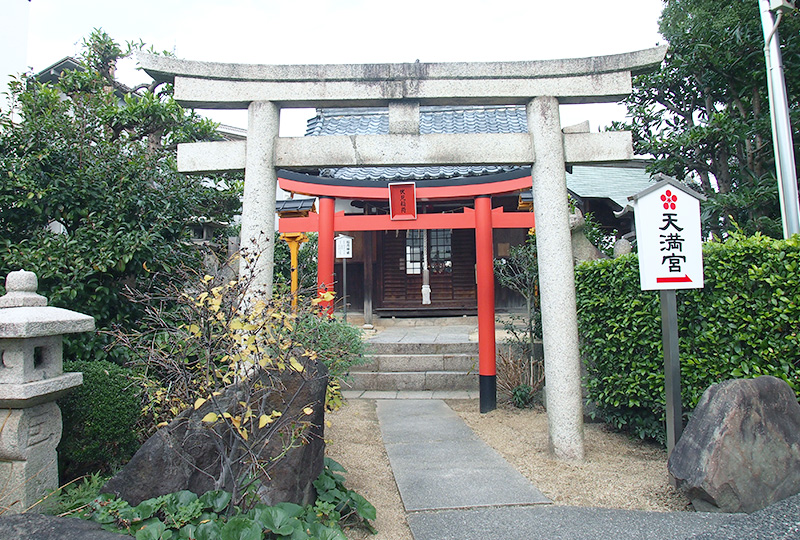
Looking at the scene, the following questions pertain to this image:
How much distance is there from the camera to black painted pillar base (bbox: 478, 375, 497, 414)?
627 centimetres

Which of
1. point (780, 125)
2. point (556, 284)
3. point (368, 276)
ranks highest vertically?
point (780, 125)

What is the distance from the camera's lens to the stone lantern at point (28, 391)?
3002mm

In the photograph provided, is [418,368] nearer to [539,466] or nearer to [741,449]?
[539,466]

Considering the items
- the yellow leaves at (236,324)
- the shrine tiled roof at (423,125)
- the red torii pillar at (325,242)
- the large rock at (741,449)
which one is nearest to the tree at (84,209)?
the yellow leaves at (236,324)

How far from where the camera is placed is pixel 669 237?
147 inches

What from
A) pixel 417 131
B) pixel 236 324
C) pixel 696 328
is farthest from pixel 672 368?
pixel 236 324

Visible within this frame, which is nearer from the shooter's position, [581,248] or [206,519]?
[206,519]

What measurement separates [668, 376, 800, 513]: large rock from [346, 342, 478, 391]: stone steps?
4.38 m

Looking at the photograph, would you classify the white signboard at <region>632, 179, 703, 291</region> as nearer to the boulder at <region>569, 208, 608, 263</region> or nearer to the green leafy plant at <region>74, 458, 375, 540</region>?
the boulder at <region>569, 208, 608, 263</region>

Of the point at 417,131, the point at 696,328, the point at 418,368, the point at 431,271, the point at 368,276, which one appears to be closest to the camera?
the point at 696,328

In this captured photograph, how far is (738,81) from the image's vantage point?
655 cm

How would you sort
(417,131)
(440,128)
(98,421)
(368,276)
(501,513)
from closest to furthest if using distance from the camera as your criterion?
(501,513), (98,421), (417,131), (440,128), (368,276)

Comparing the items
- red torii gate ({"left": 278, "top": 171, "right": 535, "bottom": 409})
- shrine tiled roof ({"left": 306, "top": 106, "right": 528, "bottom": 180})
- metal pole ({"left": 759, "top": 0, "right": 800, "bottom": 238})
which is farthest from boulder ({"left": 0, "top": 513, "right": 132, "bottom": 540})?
shrine tiled roof ({"left": 306, "top": 106, "right": 528, "bottom": 180})

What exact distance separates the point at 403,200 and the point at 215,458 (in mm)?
6422
